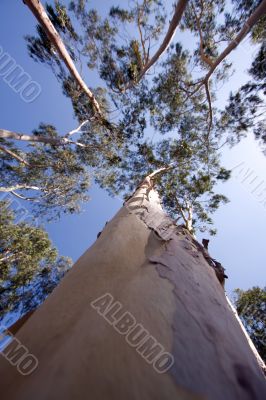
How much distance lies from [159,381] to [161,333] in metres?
0.18

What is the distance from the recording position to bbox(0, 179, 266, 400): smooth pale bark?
67cm

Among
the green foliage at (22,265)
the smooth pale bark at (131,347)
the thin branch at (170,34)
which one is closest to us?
the smooth pale bark at (131,347)

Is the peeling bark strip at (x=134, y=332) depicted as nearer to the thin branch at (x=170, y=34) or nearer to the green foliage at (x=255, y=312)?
the thin branch at (x=170, y=34)

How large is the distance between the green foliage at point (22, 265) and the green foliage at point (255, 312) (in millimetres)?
7294

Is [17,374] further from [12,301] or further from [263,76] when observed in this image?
[12,301]

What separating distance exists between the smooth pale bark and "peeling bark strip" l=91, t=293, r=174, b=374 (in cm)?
2

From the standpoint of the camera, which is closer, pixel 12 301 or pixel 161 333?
pixel 161 333

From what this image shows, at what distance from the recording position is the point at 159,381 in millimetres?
691

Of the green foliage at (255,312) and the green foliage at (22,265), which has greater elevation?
the green foliage at (255,312)

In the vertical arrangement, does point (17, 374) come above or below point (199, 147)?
below

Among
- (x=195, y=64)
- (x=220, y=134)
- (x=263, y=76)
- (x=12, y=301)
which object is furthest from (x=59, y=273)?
(x=263, y=76)

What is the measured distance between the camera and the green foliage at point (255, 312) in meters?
8.05

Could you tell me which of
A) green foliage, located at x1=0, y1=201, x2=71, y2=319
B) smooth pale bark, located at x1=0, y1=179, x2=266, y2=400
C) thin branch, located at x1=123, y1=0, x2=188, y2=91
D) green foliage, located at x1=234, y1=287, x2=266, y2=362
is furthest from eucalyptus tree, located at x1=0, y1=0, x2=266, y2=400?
green foliage, located at x1=0, y1=201, x2=71, y2=319

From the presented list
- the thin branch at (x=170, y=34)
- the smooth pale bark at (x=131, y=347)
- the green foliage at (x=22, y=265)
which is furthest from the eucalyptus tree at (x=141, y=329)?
the green foliage at (x=22, y=265)
